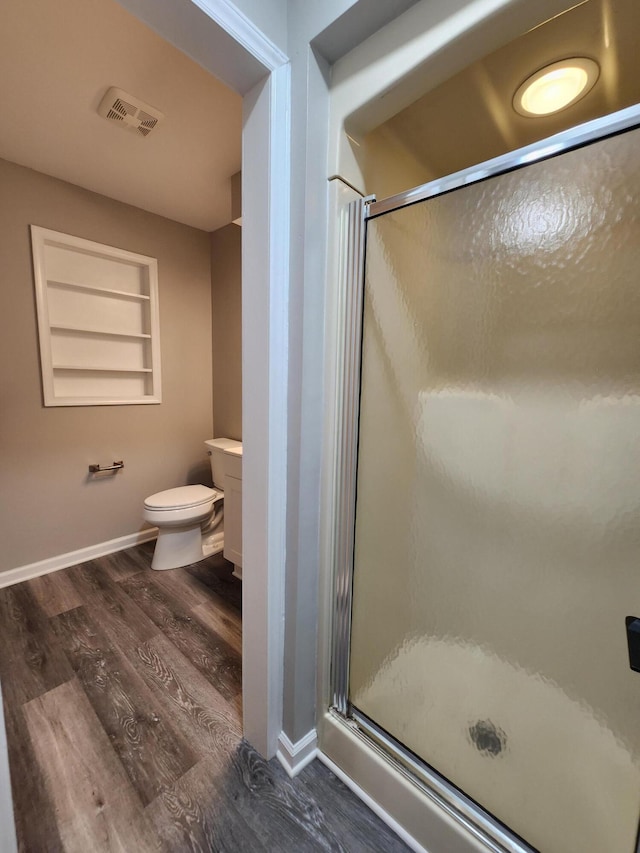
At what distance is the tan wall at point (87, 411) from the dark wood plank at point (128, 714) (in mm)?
767

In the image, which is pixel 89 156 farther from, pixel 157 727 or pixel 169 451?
pixel 157 727

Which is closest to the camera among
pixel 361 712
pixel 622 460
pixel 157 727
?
pixel 622 460

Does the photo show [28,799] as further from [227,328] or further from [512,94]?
[512,94]

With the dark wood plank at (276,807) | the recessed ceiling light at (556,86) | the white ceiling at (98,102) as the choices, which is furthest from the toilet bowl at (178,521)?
the recessed ceiling light at (556,86)

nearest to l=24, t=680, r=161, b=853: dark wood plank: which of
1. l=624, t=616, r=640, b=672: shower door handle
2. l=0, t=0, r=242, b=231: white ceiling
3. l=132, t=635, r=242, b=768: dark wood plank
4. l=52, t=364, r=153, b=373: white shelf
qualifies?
l=132, t=635, r=242, b=768: dark wood plank

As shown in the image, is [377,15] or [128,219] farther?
[128,219]

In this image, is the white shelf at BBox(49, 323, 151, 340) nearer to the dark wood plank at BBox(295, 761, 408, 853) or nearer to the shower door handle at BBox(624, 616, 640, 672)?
the dark wood plank at BBox(295, 761, 408, 853)

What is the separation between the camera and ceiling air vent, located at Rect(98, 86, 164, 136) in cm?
140

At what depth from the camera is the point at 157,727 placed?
121cm

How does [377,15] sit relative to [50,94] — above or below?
below

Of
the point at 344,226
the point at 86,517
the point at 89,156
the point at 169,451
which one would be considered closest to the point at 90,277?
the point at 89,156

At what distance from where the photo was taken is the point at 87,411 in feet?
7.38

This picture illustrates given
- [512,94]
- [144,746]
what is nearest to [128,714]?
[144,746]

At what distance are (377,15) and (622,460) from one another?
46.1 inches
